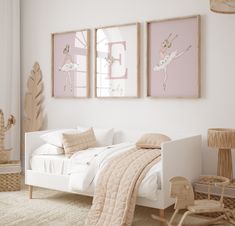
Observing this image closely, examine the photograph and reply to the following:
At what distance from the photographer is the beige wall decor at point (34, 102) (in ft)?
16.8

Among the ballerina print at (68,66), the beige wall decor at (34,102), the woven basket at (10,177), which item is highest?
the ballerina print at (68,66)

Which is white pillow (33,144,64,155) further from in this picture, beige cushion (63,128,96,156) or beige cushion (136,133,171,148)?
beige cushion (136,133,171,148)

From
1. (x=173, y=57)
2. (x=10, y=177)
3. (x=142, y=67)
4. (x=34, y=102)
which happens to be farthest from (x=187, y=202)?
(x=34, y=102)

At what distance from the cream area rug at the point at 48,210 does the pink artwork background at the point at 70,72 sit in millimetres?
1268

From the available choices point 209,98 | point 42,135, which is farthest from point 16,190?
point 209,98

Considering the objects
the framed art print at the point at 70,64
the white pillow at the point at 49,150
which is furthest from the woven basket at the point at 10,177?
the framed art print at the point at 70,64

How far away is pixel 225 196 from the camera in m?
3.40

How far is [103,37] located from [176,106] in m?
1.21

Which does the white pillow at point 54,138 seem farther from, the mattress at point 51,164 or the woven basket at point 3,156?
the woven basket at point 3,156

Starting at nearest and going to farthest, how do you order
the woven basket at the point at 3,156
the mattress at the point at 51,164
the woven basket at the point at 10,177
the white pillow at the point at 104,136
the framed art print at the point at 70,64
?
the mattress at the point at 51,164, the white pillow at the point at 104,136, the woven basket at the point at 10,177, the woven basket at the point at 3,156, the framed art print at the point at 70,64

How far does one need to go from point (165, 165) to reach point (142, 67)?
4.88ft

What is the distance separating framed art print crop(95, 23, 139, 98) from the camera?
4332 mm

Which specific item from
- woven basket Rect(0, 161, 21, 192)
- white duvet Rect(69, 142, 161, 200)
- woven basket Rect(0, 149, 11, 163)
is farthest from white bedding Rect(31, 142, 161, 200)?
woven basket Rect(0, 149, 11, 163)

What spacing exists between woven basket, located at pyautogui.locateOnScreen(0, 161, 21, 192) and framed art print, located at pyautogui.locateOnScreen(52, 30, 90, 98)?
1.10 metres
